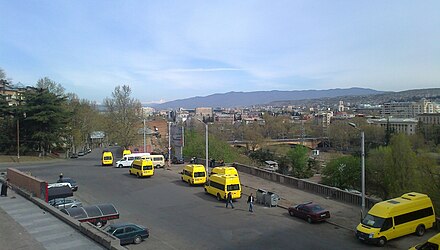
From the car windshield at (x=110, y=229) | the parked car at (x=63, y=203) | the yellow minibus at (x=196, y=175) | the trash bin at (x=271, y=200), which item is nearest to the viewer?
the car windshield at (x=110, y=229)

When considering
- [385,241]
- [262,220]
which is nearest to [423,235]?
[385,241]

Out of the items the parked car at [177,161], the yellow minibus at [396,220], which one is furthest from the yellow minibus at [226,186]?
the parked car at [177,161]

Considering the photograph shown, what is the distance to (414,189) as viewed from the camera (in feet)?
124

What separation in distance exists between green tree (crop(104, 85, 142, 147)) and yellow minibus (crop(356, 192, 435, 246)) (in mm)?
52508

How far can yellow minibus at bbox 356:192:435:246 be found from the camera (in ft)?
60.4

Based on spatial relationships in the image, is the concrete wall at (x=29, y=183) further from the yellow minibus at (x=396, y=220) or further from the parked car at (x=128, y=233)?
the yellow minibus at (x=396, y=220)

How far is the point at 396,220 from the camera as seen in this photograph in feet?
61.7

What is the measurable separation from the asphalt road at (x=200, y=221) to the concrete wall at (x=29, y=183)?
3744mm

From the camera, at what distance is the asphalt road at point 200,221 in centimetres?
1872

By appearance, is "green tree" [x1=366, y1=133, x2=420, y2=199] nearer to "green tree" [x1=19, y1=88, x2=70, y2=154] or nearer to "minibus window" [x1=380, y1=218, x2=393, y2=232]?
"minibus window" [x1=380, y1=218, x2=393, y2=232]

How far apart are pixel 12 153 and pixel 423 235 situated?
58947 millimetres

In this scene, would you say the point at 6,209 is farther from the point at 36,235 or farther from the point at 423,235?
the point at 423,235

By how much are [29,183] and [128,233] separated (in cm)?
1192

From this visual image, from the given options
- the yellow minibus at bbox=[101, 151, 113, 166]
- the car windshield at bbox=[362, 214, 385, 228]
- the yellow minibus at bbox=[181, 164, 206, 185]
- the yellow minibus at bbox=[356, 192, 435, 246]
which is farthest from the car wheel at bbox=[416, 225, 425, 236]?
the yellow minibus at bbox=[101, 151, 113, 166]
